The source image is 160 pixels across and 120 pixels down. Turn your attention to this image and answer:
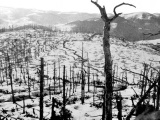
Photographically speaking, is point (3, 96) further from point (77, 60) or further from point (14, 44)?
point (14, 44)

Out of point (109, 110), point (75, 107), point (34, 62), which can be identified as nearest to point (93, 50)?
point (34, 62)

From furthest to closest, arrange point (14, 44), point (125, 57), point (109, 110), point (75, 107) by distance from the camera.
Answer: point (14, 44)
point (125, 57)
point (75, 107)
point (109, 110)

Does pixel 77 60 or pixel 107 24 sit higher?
pixel 107 24

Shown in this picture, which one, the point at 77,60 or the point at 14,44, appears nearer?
the point at 77,60

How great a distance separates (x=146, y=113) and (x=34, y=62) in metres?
103

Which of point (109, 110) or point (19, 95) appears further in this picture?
point (19, 95)

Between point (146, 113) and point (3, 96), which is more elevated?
point (146, 113)

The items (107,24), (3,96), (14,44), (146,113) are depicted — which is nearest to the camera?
(146,113)

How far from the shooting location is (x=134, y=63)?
116 m

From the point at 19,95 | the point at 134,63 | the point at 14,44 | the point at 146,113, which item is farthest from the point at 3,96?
the point at 14,44

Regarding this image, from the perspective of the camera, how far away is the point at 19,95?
54031 millimetres

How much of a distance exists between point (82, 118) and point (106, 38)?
88.0 feet

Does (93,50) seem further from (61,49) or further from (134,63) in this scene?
(134,63)

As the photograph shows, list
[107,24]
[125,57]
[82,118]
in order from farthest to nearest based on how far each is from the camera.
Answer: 1. [125,57]
2. [82,118]
3. [107,24]
